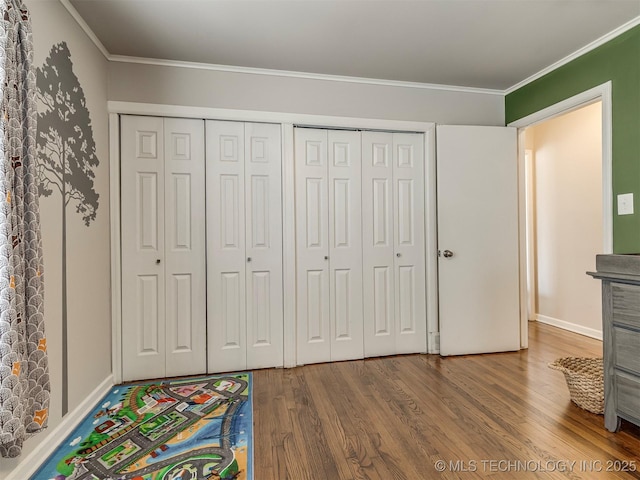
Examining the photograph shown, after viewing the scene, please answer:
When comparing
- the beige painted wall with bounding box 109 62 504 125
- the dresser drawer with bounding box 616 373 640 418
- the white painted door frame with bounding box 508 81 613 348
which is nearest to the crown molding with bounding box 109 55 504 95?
the beige painted wall with bounding box 109 62 504 125

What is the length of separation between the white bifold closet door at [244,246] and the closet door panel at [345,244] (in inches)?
18.0

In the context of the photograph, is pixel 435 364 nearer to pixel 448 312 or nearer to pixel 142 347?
pixel 448 312

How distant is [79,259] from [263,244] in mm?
1248

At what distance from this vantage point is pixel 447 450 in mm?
1760

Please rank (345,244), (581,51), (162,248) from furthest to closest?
(345,244) → (162,248) → (581,51)

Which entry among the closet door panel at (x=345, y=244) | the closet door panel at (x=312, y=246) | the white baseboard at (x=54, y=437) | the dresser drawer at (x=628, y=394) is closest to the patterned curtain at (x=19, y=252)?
the white baseboard at (x=54, y=437)

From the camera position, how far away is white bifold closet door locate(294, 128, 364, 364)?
2.96 m

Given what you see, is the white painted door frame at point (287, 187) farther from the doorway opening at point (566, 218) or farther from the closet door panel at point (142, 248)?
the doorway opening at point (566, 218)

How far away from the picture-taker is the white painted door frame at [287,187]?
2604 millimetres

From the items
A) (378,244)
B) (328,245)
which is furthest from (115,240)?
(378,244)

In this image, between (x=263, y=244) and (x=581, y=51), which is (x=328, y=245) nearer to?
(x=263, y=244)

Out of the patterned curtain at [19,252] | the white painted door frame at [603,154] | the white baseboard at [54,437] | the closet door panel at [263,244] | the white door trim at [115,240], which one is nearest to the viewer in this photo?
the patterned curtain at [19,252]

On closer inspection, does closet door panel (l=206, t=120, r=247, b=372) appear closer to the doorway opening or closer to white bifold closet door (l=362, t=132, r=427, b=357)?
white bifold closet door (l=362, t=132, r=427, b=357)

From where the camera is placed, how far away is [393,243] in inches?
124
